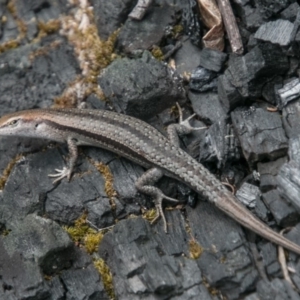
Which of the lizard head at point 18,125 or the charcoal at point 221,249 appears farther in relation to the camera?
the lizard head at point 18,125

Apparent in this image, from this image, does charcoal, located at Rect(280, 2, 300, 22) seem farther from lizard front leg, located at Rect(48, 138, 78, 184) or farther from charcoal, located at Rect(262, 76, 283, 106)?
lizard front leg, located at Rect(48, 138, 78, 184)

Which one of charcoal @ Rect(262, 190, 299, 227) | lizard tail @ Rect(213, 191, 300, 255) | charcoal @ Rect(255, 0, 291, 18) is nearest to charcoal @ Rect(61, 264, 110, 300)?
lizard tail @ Rect(213, 191, 300, 255)

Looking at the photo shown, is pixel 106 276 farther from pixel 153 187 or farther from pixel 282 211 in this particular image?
pixel 282 211

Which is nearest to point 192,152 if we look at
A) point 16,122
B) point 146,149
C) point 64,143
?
point 146,149

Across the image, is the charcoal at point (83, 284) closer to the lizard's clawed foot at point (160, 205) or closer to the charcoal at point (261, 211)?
the lizard's clawed foot at point (160, 205)

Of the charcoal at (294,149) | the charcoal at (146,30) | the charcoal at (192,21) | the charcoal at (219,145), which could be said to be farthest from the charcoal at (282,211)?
the charcoal at (146,30)

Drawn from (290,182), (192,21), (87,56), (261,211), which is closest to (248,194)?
(261,211)
